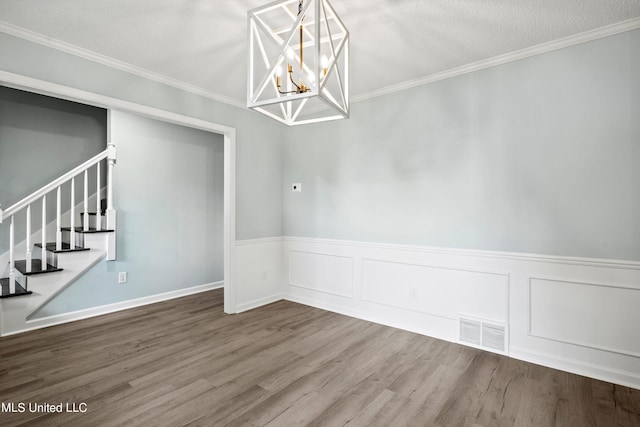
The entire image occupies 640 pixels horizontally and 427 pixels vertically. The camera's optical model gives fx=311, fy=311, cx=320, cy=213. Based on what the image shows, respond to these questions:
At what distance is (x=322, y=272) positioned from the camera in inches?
158

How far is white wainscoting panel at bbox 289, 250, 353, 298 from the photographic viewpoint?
12.5 ft

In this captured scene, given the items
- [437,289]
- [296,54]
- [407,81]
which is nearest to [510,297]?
[437,289]

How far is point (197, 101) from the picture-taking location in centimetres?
350

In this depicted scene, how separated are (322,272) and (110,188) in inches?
108

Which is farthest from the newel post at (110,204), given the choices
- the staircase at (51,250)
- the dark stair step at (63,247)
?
the dark stair step at (63,247)

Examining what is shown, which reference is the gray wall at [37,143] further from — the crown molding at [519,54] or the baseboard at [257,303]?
the crown molding at [519,54]

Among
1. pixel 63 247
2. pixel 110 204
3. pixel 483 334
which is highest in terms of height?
pixel 110 204

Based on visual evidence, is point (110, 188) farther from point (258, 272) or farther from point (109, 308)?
point (258, 272)

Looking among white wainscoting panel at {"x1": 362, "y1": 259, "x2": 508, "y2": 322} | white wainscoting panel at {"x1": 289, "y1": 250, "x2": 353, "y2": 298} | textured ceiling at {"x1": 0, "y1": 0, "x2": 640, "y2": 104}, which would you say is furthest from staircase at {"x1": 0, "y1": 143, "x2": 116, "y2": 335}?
white wainscoting panel at {"x1": 362, "y1": 259, "x2": 508, "y2": 322}

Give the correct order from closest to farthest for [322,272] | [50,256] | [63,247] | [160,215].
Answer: [50,256] < [63,247] < [322,272] < [160,215]

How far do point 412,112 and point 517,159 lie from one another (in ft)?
3.69

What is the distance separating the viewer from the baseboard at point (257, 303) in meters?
3.86

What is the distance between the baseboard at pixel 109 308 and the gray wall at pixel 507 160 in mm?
2412

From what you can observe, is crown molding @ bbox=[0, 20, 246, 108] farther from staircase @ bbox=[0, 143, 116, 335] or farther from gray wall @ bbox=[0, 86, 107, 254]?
gray wall @ bbox=[0, 86, 107, 254]
